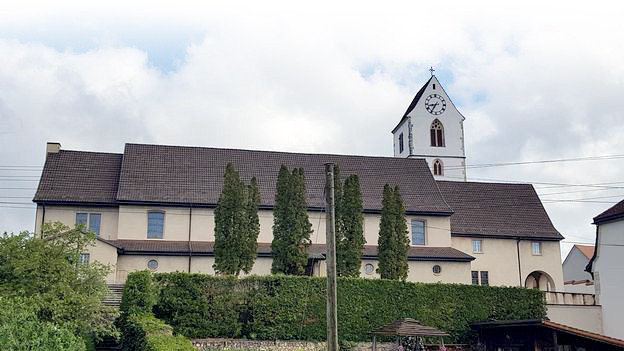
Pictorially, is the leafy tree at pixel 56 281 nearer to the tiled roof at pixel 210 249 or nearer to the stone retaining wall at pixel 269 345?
the stone retaining wall at pixel 269 345

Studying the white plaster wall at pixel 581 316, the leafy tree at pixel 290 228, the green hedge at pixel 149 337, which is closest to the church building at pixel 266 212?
the leafy tree at pixel 290 228

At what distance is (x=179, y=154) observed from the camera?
1890 inches

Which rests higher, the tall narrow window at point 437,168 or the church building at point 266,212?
the tall narrow window at point 437,168

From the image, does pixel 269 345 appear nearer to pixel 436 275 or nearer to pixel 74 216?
pixel 436 275

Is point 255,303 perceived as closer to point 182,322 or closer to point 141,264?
point 182,322

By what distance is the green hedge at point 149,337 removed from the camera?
2233 cm

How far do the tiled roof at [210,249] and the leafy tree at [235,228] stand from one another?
3.66m

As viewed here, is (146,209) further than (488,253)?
No

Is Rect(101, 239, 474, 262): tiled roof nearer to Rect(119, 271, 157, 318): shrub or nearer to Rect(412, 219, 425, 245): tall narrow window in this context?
Rect(412, 219, 425, 245): tall narrow window

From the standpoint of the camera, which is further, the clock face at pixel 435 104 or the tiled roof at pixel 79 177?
the clock face at pixel 435 104

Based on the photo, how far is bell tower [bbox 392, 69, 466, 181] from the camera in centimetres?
6925

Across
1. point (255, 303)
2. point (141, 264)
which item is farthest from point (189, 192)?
point (255, 303)

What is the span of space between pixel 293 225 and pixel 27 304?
1673cm

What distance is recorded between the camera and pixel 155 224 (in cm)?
4303
